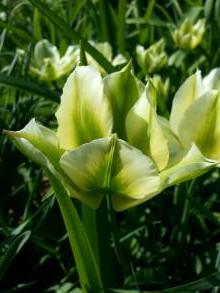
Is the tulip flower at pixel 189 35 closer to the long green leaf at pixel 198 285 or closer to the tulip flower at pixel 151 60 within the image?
the tulip flower at pixel 151 60

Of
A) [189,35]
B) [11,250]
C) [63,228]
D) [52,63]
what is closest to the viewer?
[11,250]

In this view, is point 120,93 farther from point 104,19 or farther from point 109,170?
point 104,19

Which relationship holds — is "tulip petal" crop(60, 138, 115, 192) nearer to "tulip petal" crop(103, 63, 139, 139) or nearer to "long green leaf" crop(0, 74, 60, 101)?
"tulip petal" crop(103, 63, 139, 139)

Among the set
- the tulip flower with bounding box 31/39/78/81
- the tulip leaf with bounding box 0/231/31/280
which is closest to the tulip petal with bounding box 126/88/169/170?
the tulip leaf with bounding box 0/231/31/280

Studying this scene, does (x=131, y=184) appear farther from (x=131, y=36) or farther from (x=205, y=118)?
(x=131, y=36)

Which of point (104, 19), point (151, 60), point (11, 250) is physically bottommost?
point (11, 250)

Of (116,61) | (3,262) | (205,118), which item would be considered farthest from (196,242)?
(205,118)

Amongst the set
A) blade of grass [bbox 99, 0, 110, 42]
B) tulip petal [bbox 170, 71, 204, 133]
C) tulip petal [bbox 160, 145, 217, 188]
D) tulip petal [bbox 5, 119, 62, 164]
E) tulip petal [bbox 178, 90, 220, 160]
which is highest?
blade of grass [bbox 99, 0, 110, 42]

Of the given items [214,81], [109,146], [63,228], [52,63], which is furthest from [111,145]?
[52,63]
